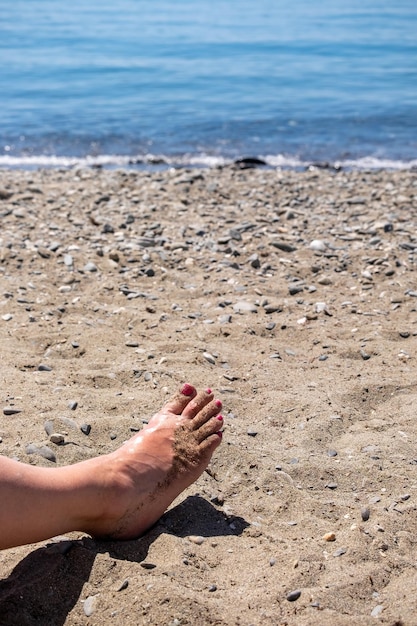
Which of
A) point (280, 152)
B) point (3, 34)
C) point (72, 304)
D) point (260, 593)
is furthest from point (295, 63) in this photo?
point (260, 593)

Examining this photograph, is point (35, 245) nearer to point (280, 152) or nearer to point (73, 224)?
point (73, 224)

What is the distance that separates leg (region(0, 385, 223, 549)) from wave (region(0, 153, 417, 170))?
26.2ft

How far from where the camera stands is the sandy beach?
2.49 meters

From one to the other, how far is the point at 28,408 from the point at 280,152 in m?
8.91

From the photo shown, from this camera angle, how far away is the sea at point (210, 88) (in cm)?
1207

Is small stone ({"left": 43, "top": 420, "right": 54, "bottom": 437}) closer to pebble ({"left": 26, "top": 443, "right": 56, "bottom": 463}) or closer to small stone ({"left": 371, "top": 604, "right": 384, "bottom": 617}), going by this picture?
pebble ({"left": 26, "top": 443, "right": 56, "bottom": 463})

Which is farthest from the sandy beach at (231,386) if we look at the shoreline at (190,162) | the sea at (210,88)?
the sea at (210,88)

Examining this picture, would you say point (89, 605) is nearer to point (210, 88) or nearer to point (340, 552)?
point (340, 552)

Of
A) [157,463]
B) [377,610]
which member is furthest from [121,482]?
[377,610]

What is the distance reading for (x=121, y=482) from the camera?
2.85 metres

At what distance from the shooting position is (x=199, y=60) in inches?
757

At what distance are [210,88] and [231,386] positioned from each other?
13186mm

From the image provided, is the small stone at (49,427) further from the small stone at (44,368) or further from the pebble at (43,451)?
the small stone at (44,368)

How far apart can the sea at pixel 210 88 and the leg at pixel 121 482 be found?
8265 mm
